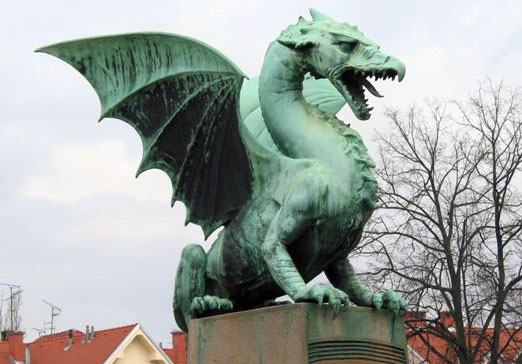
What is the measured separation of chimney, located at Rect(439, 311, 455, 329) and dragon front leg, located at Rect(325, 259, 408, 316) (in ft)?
45.1

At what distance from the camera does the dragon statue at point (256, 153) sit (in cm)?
557

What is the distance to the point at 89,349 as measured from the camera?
1196 inches

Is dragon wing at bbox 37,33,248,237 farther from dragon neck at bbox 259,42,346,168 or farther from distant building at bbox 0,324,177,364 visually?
distant building at bbox 0,324,177,364

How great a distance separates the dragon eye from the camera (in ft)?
19.0

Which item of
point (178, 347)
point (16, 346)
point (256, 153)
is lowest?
point (256, 153)

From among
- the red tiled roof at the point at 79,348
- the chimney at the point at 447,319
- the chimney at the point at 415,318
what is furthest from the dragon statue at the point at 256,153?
the red tiled roof at the point at 79,348

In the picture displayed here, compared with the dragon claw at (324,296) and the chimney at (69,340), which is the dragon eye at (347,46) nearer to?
the dragon claw at (324,296)

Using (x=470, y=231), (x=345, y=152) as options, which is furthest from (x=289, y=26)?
(x=470, y=231)

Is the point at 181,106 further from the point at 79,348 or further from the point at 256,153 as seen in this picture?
the point at 79,348

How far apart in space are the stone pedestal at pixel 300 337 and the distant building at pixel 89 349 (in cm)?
2363

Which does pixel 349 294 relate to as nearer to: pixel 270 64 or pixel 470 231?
pixel 270 64

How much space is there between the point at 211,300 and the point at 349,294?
915 millimetres

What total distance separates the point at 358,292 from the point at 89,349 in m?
25.8

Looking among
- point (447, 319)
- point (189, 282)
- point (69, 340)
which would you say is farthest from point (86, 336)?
point (189, 282)
